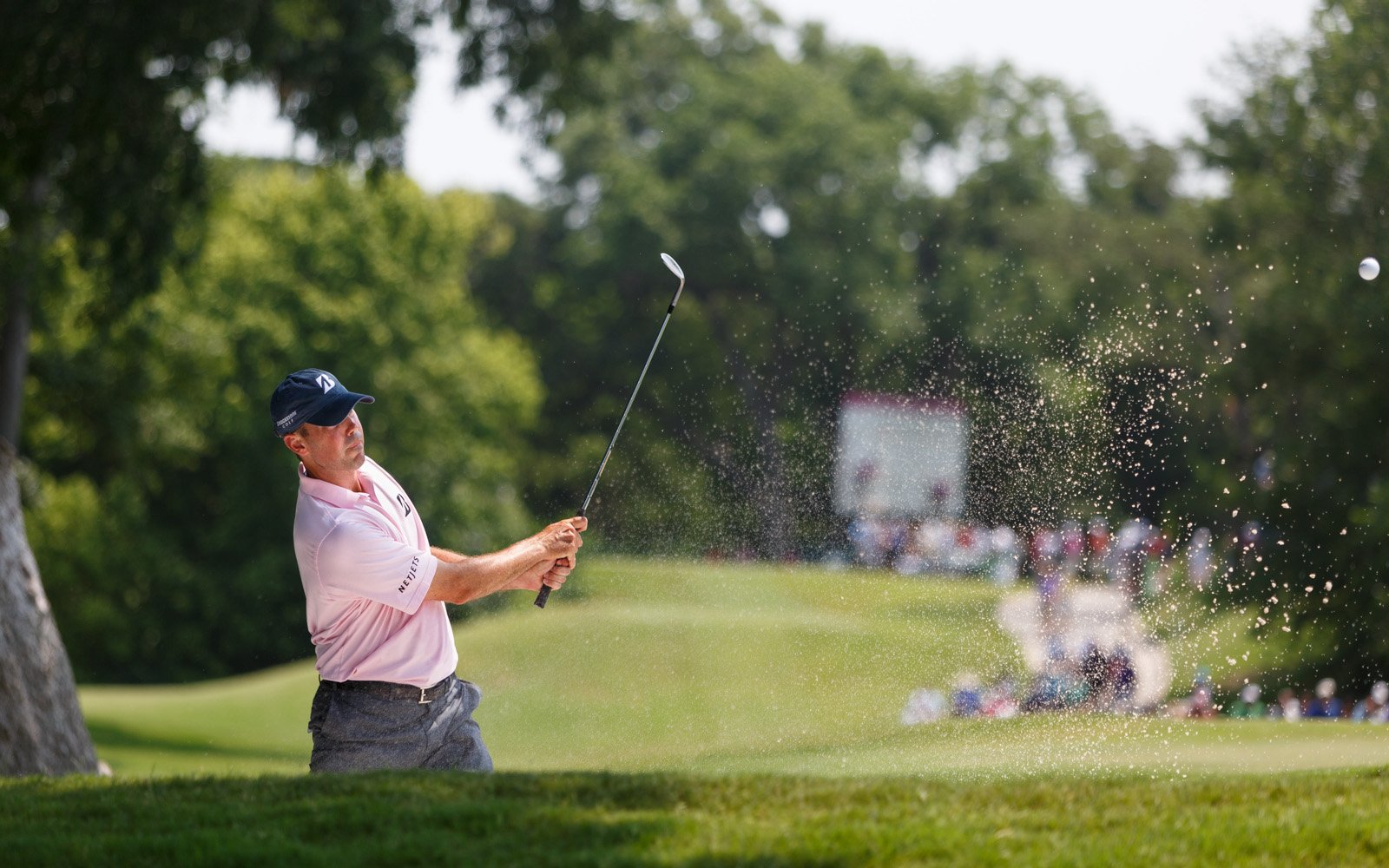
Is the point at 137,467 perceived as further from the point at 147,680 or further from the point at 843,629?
the point at 843,629

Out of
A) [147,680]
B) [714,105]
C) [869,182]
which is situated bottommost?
[147,680]

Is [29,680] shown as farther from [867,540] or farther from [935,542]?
[867,540]

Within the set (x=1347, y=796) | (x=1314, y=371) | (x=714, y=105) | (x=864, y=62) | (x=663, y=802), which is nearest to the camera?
(x=663, y=802)

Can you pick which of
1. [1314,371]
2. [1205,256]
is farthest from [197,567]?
[1314,371]

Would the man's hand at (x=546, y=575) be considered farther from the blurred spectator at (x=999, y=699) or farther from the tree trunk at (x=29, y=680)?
the blurred spectator at (x=999, y=699)

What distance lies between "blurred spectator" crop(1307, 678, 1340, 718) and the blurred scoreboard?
671 centimetres

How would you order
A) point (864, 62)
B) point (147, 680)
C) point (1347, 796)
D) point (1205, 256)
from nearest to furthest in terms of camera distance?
point (1347, 796) < point (1205, 256) < point (147, 680) < point (864, 62)

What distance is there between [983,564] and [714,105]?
23594mm

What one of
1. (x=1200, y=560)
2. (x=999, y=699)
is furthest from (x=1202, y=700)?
(x=999, y=699)

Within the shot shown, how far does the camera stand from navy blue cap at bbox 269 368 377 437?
4539 mm

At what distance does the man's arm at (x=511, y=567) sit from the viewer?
177 inches

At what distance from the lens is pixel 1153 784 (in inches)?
210

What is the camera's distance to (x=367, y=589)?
4.38 m

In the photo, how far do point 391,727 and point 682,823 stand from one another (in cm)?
109
